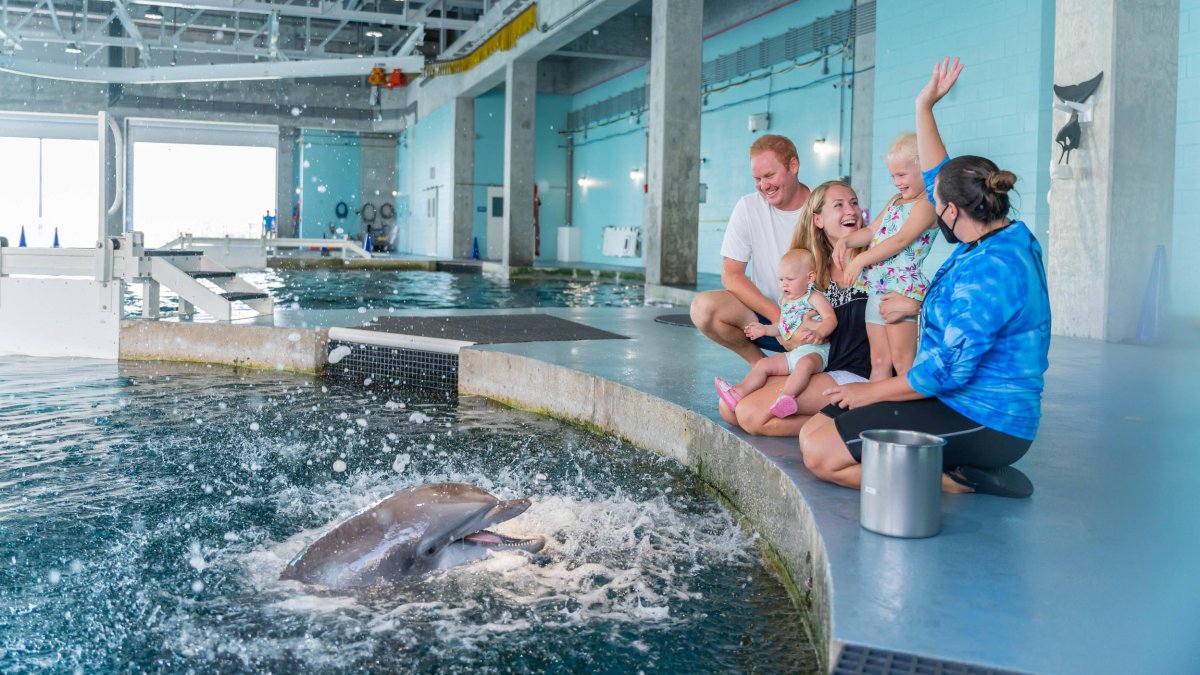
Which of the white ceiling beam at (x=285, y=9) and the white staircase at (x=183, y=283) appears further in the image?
the white ceiling beam at (x=285, y=9)

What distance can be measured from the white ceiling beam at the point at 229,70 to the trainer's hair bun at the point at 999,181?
16350 millimetres

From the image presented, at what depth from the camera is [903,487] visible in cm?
256

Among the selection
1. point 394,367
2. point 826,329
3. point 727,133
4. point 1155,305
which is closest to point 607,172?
point 727,133

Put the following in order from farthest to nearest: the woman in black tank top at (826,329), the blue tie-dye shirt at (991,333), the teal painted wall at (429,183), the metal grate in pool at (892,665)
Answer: the teal painted wall at (429,183)
the woman in black tank top at (826,329)
the blue tie-dye shirt at (991,333)
the metal grate in pool at (892,665)

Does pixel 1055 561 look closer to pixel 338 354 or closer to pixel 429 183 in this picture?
pixel 338 354

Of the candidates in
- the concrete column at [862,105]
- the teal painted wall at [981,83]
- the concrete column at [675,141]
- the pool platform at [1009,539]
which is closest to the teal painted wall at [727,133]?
the concrete column at [862,105]

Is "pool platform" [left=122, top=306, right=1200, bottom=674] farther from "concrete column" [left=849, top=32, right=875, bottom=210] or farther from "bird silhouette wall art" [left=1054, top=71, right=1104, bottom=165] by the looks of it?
"concrete column" [left=849, top=32, right=875, bottom=210]

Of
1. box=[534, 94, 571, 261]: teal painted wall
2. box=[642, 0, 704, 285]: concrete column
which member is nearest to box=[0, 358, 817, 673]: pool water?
box=[642, 0, 704, 285]: concrete column

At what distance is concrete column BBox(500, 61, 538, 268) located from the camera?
63.6 feet

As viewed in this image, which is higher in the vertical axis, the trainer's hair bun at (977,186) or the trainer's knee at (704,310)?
the trainer's hair bun at (977,186)

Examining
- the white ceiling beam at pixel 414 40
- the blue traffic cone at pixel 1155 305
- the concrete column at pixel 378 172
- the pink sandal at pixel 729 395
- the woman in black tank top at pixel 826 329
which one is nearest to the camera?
the woman in black tank top at pixel 826 329

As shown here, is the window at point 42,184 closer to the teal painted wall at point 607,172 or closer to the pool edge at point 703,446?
the teal painted wall at point 607,172

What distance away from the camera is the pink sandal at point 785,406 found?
360 centimetres

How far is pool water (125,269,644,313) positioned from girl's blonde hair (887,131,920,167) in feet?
22.7
